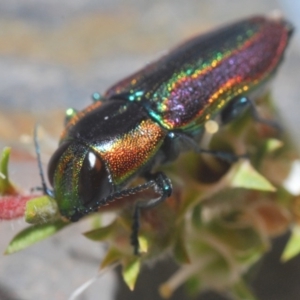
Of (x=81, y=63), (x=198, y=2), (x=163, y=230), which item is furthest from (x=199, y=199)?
(x=198, y=2)

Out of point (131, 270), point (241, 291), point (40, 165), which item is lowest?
point (241, 291)

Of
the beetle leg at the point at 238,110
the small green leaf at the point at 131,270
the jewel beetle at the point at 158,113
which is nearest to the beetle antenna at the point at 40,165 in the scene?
the jewel beetle at the point at 158,113

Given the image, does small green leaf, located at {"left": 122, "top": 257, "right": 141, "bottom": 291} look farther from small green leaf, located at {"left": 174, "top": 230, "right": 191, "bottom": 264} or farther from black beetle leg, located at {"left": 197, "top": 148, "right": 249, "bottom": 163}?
black beetle leg, located at {"left": 197, "top": 148, "right": 249, "bottom": 163}

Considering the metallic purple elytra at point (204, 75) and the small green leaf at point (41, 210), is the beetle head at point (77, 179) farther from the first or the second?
the metallic purple elytra at point (204, 75)

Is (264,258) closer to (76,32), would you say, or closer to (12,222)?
(12,222)

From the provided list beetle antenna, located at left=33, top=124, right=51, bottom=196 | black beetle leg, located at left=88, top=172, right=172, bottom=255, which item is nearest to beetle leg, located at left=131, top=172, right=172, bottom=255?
black beetle leg, located at left=88, top=172, right=172, bottom=255

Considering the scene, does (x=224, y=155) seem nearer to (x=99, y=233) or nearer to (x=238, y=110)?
(x=238, y=110)

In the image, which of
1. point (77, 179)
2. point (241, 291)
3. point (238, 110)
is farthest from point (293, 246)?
point (77, 179)
